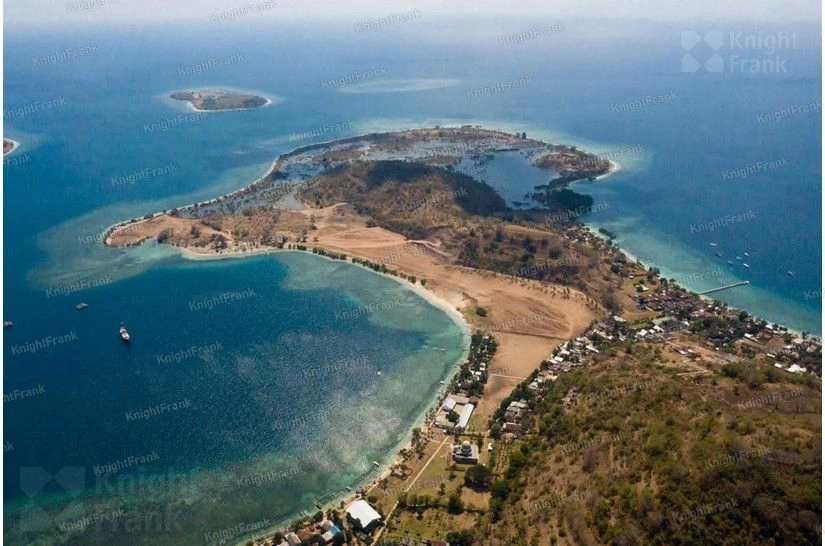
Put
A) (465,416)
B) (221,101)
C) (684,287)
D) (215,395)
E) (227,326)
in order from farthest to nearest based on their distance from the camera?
1. (221,101)
2. (684,287)
3. (227,326)
4. (215,395)
5. (465,416)

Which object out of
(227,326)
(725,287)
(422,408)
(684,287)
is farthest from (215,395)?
(725,287)

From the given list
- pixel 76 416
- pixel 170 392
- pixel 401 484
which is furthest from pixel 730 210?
pixel 76 416

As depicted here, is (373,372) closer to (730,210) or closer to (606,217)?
(606,217)

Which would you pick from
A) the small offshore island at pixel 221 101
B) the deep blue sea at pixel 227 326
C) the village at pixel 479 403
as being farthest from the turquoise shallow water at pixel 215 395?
the small offshore island at pixel 221 101

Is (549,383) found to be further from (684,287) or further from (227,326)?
(227,326)

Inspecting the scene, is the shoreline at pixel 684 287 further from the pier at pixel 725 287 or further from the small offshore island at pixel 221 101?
the small offshore island at pixel 221 101

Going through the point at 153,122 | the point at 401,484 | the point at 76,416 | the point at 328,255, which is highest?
the point at 153,122
